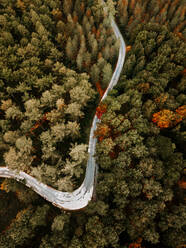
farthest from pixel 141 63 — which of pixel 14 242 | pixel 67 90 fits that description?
pixel 14 242

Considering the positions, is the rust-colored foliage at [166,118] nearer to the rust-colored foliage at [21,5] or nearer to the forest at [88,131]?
the forest at [88,131]

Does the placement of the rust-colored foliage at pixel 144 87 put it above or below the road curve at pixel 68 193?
above

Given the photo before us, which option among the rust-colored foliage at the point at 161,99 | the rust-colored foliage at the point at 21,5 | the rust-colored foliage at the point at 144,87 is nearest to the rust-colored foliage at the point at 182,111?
the rust-colored foliage at the point at 161,99

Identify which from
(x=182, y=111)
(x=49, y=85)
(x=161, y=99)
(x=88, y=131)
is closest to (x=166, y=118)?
(x=182, y=111)

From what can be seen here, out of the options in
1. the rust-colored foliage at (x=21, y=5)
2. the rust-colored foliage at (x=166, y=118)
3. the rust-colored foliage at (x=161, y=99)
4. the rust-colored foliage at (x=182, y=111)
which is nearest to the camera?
the rust-colored foliage at (x=166, y=118)

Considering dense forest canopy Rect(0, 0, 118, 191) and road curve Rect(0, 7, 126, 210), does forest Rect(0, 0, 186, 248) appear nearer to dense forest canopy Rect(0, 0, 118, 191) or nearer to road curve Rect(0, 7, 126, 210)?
dense forest canopy Rect(0, 0, 118, 191)
